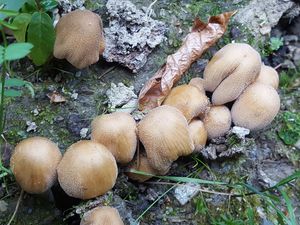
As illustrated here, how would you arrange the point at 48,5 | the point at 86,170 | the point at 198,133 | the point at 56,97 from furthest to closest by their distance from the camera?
the point at 56,97 < the point at 198,133 < the point at 48,5 < the point at 86,170

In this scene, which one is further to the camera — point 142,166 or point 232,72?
point 232,72

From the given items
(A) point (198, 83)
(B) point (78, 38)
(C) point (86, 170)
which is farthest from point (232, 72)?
(C) point (86, 170)

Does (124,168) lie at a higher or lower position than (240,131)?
lower

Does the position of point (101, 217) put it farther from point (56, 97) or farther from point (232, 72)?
point (232, 72)

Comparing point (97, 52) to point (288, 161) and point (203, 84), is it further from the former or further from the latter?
point (288, 161)

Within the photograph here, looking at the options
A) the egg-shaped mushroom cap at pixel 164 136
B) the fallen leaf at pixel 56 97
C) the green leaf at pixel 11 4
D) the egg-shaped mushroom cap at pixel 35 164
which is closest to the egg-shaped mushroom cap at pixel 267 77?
the egg-shaped mushroom cap at pixel 164 136

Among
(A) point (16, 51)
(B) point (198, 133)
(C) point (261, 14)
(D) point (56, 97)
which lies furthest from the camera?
(C) point (261, 14)

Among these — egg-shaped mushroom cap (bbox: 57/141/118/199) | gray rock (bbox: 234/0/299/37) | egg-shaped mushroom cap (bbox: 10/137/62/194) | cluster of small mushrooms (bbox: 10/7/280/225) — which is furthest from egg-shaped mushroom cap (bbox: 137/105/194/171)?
gray rock (bbox: 234/0/299/37)
